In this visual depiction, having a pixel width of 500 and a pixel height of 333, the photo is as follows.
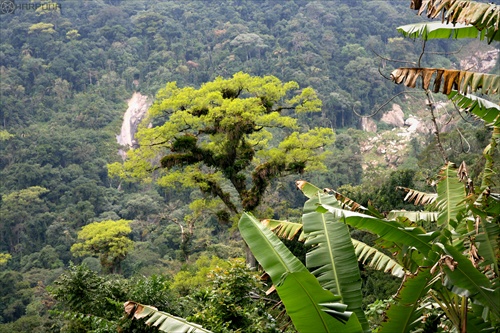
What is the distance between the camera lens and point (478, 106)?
4422 mm

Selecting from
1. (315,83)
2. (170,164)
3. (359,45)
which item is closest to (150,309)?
(170,164)

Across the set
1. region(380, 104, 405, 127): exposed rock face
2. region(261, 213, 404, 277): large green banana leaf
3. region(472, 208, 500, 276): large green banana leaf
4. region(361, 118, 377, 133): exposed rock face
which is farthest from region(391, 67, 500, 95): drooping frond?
region(380, 104, 405, 127): exposed rock face

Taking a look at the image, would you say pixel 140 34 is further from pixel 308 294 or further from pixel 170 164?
pixel 308 294

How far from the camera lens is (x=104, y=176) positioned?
38.1m

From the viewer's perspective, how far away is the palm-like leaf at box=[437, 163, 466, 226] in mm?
4168

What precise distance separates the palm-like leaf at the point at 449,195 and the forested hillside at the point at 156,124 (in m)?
1.88

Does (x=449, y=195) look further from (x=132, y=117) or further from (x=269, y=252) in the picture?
(x=132, y=117)

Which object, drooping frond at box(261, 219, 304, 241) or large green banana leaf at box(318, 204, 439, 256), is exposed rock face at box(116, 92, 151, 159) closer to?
drooping frond at box(261, 219, 304, 241)

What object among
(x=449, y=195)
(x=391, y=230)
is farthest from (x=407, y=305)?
(x=449, y=195)

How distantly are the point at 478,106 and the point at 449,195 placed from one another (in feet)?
2.45

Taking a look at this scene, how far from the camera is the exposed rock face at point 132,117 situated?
148 feet

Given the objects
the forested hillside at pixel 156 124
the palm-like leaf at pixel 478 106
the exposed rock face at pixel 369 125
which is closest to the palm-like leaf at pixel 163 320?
the forested hillside at pixel 156 124

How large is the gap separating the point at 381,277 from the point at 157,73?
42.7 m

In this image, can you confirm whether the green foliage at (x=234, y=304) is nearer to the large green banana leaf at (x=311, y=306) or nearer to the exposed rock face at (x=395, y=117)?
the large green banana leaf at (x=311, y=306)
